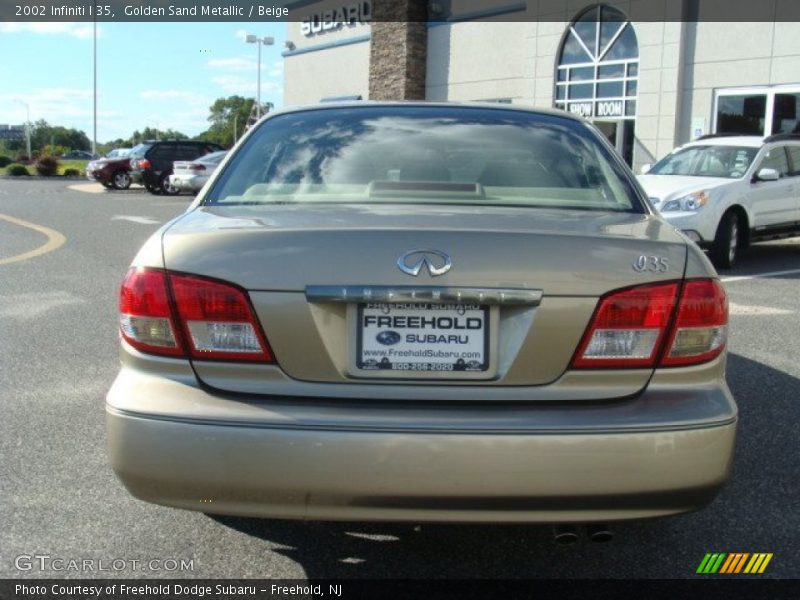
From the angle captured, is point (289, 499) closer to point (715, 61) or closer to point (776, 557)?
point (776, 557)

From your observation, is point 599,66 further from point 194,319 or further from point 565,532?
point 194,319

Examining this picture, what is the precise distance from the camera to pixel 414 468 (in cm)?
244

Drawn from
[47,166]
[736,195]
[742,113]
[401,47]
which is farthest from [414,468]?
[47,166]

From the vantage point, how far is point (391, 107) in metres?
3.91

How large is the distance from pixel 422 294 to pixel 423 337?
0.45 feet

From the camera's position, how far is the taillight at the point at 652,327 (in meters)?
2.58

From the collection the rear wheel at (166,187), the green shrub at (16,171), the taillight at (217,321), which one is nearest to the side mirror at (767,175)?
the taillight at (217,321)

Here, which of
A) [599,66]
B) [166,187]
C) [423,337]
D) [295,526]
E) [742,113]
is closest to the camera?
[423,337]

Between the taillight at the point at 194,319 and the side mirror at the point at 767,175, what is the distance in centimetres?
1043

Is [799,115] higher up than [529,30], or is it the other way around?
[529,30]

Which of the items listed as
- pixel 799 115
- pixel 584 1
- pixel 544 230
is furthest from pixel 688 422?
pixel 584 1

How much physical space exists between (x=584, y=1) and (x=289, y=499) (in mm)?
22799

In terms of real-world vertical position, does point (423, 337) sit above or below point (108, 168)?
below

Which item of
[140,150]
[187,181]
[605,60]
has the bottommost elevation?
[187,181]
